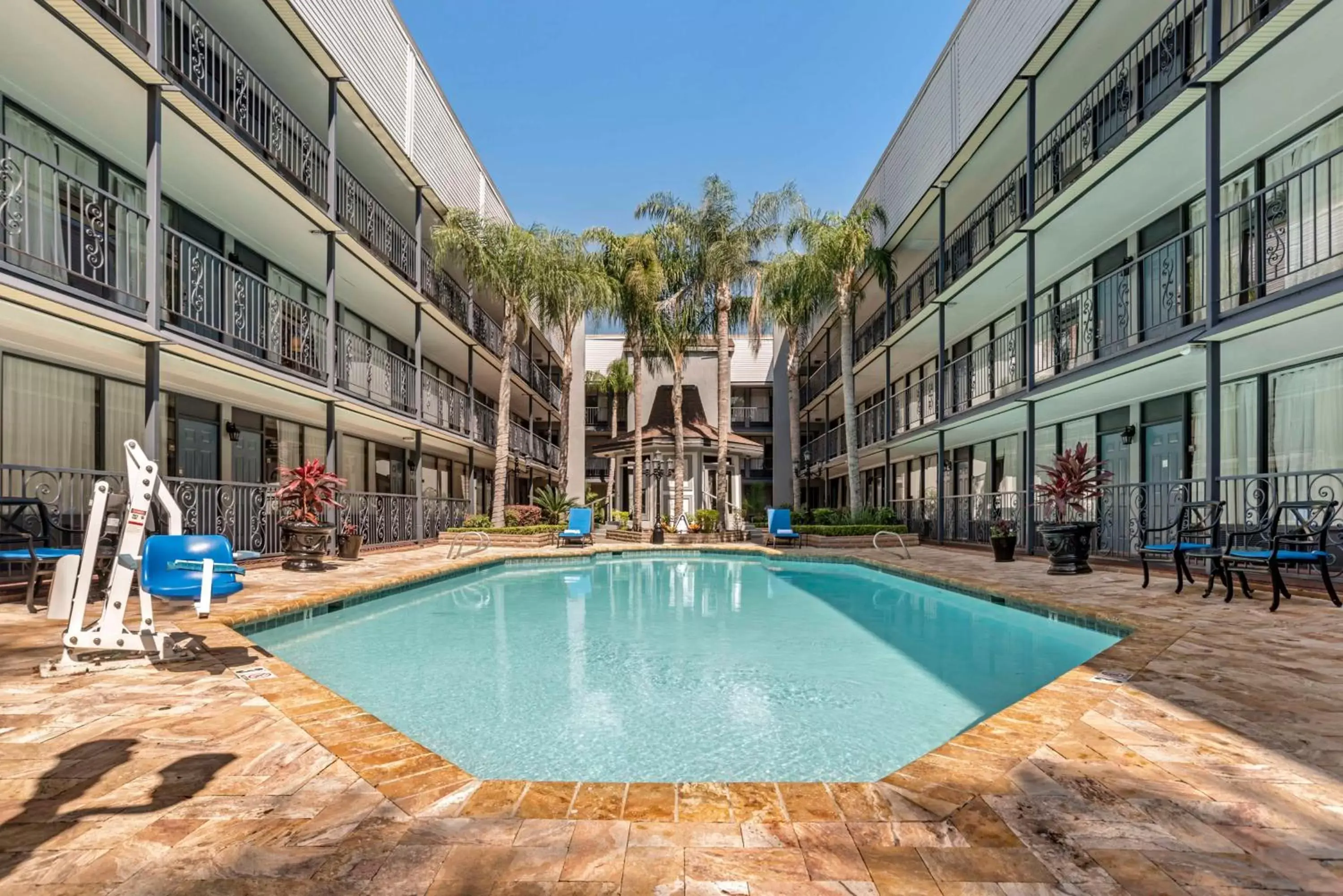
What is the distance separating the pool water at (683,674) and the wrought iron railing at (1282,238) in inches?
209

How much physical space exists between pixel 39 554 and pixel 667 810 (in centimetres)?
616

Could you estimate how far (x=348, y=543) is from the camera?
11.2 metres

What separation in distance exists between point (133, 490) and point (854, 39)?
20613mm

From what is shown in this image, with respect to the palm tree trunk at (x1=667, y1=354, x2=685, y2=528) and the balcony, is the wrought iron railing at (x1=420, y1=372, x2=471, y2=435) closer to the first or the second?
the palm tree trunk at (x1=667, y1=354, x2=685, y2=528)

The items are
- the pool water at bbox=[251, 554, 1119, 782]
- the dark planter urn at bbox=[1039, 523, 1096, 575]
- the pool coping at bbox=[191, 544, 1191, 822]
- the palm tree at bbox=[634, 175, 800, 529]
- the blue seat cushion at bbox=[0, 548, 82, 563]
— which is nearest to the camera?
the pool coping at bbox=[191, 544, 1191, 822]

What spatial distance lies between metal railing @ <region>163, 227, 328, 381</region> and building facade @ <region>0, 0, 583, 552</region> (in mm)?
59

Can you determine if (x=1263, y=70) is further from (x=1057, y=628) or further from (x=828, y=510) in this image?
(x=828, y=510)

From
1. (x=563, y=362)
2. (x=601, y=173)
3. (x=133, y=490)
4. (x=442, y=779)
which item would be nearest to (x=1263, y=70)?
(x=442, y=779)

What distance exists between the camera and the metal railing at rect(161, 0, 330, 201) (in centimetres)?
863

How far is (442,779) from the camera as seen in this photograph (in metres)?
2.46

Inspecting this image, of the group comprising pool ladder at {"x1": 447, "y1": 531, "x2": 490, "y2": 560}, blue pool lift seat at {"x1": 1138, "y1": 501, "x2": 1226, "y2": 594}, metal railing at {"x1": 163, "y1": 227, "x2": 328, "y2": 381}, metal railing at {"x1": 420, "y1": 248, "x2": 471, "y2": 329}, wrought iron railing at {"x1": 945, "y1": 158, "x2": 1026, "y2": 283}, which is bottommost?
pool ladder at {"x1": 447, "y1": 531, "x2": 490, "y2": 560}

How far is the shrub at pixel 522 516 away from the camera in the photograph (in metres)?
17.6

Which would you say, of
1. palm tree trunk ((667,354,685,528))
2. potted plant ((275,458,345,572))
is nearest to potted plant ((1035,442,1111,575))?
potted plant ((275,458,345,572))

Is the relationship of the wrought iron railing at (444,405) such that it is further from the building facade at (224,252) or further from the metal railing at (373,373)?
the metal railing at (373,373)
